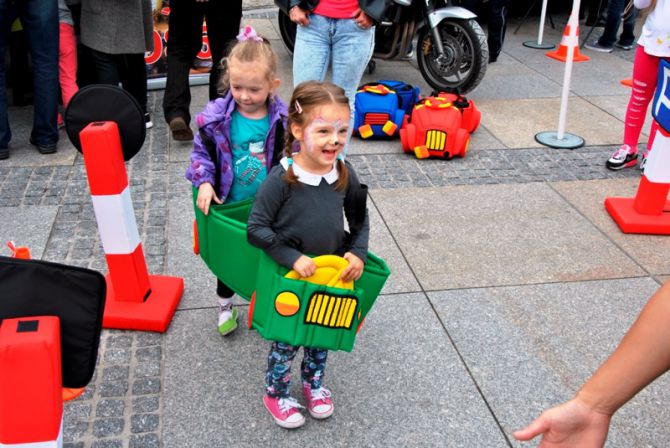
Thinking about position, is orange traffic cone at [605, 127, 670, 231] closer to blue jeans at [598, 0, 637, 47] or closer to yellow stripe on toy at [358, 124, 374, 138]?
yellow stripe on toy at [358, 124, 374, 138]

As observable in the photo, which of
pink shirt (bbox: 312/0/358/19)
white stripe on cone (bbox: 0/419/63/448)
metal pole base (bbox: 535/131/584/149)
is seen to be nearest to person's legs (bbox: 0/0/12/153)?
pink shirt (bbox: 312/0/358/19)

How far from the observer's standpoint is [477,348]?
11.0 feet

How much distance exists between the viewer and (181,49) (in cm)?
550

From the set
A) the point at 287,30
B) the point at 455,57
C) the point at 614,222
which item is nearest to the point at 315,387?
the point at 614,222

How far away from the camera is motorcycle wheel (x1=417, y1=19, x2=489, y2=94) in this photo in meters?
6.66

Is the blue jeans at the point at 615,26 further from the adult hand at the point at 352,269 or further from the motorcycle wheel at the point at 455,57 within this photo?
the adult hand at the point at 352,269

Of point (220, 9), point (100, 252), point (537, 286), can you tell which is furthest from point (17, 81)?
point (537, 286)

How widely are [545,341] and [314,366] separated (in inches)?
50.6

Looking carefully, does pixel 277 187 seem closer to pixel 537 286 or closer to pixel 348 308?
pixel 348 308

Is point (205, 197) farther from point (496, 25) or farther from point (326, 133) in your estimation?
point (496, 25)

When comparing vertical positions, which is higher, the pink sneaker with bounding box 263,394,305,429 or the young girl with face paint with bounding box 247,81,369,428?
the young girl with face paint with bounding box 247,81,369,428

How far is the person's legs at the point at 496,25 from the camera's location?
8125 millimetres

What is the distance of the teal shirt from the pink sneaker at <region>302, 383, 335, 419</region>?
2.96ft

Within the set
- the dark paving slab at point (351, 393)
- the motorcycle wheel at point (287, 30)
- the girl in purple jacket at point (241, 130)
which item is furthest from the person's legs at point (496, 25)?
the girl in purple jacket at point (241, 130)
